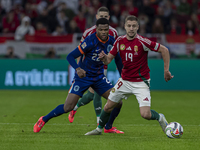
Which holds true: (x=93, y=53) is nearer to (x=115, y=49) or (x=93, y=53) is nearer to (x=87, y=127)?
(x=115, y=49)

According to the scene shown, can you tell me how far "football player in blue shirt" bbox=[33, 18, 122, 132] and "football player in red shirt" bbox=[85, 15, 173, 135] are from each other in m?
0.40

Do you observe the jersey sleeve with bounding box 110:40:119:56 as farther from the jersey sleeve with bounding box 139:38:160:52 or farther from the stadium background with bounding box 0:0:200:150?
the stadium background with bounding box 0:0:200:150

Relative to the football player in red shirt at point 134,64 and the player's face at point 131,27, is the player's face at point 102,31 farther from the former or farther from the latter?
the player's face at point 131,27

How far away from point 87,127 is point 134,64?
6.45 feet

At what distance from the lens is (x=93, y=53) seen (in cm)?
725

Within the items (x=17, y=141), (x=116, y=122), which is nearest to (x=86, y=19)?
(x=116, y=122)

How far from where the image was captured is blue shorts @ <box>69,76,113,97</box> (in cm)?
726

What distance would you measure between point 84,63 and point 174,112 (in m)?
3.89

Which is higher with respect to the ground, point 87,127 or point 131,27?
point 131,27

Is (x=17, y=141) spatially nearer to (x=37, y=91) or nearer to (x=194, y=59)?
(x=37, y=91)

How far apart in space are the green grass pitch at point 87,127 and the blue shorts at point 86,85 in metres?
0.79

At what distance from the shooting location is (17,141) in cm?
643

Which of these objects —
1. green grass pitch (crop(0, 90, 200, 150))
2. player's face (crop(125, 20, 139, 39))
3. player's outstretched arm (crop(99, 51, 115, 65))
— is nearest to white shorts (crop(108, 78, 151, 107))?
player's outstretched arm (crop(99, 51, 115, 65))

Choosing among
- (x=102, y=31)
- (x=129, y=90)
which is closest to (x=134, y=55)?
(x=129, y=90)
